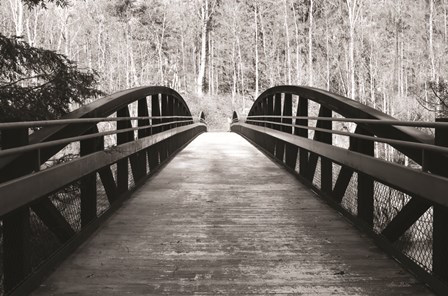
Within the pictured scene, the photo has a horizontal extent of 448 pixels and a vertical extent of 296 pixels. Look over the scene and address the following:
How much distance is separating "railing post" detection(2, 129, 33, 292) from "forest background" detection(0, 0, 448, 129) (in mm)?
27534

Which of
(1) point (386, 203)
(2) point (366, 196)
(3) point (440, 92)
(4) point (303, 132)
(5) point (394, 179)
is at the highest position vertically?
(3) point (440, 92)

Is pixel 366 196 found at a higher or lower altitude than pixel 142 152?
lower

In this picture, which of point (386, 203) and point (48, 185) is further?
point (386, 203)

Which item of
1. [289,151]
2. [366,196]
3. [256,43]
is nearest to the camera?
[366,196]

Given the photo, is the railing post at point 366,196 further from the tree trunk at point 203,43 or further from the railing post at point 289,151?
the tree trunk at point 203,43

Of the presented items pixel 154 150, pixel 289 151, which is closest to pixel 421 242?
pixel 289 151

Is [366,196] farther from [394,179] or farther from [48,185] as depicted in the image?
[48,185]

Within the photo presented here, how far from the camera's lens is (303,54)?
4353 centimetres

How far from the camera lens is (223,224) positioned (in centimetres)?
486

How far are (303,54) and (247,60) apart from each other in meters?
9.13

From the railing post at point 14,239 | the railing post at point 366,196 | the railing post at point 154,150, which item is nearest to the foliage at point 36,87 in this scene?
the railing post at point 154,150

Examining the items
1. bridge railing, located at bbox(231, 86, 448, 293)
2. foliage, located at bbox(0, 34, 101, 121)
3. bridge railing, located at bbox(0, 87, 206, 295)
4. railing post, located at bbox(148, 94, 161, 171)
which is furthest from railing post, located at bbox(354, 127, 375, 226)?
railing post, located at bbox(148, 94, 161, 171)

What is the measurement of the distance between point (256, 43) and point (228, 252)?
4089 cm

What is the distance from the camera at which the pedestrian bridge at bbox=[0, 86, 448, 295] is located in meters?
3.10
